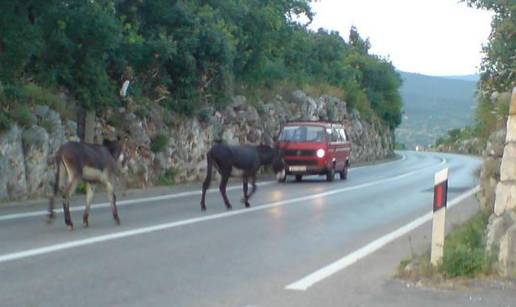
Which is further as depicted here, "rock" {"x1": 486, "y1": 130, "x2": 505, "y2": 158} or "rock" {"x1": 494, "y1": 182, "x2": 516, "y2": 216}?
"rock" {"x1": 486, "y1": 130, "x2": 505, "y2": 158}

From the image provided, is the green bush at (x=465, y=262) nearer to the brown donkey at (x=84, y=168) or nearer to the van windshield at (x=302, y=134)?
the brown donkey at (x=84, y=168)

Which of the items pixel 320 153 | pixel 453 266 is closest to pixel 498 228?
pixel 453 266

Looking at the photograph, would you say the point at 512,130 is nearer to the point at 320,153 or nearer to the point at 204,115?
the point at 320,153

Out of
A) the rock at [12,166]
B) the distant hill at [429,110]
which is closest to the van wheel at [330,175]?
the rock at [12,166]

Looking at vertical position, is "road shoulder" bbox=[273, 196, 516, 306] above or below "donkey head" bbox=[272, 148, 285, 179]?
below

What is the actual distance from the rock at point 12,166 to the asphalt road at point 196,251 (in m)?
A: 1.43

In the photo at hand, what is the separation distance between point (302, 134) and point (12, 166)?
14.8 m

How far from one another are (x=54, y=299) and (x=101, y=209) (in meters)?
10.6

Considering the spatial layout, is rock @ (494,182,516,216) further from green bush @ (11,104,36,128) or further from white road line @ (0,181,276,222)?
green bush @ (11,104,36,128)

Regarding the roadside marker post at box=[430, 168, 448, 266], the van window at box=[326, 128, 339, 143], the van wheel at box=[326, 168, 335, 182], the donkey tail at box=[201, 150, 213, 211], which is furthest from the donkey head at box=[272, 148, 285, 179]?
the roadside marker post at box=[430, 168, 448, 266]

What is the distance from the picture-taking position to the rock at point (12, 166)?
2245 cm

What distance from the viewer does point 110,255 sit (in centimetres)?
1356

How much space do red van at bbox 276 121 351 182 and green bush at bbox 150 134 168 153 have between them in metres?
4.54

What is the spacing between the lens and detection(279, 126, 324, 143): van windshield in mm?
35594
